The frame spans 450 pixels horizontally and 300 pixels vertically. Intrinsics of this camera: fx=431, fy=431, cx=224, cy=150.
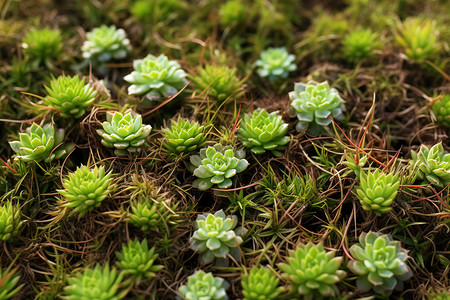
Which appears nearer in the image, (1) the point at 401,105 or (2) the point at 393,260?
(2) the point at 393,260

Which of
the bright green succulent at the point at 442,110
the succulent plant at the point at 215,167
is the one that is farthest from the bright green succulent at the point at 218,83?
the bright green succulent at the point at 442,110

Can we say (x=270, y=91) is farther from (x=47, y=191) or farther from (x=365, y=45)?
(x=47, y=191)

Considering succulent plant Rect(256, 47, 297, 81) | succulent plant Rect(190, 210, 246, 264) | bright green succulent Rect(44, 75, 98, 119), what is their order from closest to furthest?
succulent plant Rect(190, 210, 246, 264) < bright green succulent Rect(44, 75, 98, 119) < succulent plant Rect(256, 47, 297, 81)

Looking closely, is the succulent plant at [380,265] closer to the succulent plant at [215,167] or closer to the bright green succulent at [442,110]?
the succulent plant at [215,167]

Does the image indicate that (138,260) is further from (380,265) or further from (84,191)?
(380,265)

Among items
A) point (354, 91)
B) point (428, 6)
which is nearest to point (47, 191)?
point (354, 91)

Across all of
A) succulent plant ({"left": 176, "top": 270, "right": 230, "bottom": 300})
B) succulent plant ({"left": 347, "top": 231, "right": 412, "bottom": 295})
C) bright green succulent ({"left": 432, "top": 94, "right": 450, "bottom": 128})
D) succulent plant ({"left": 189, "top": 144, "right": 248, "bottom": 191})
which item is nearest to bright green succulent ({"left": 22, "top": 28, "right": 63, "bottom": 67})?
succulent plant ({"left": 189, "top": 144, "right": 248, "bottom": 191})

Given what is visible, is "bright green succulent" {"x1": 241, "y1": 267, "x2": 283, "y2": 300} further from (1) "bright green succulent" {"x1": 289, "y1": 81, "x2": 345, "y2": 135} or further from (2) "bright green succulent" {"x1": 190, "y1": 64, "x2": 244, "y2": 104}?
(2) "bright green succulent" {"x1": 190, "y1": 64, "x2": 244, "y2": 104}
